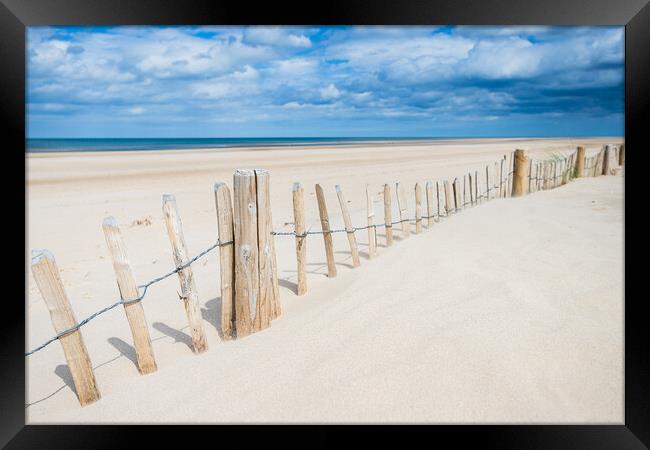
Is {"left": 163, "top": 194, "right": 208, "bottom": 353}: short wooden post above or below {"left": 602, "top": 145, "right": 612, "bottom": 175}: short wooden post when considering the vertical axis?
below

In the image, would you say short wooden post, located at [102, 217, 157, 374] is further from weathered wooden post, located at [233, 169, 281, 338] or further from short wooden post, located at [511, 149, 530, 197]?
short wooden post, located at [511, 149, 530, 197]

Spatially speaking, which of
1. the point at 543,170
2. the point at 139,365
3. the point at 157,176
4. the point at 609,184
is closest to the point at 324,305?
the point at 139,365

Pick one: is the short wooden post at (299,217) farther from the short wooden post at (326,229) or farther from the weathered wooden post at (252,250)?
the weathered wooden post at (252,250)

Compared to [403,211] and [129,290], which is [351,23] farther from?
[403,211]

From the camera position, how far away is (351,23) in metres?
2.53

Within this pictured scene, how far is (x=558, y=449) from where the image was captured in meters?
2.36

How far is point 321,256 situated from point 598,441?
3784 mm

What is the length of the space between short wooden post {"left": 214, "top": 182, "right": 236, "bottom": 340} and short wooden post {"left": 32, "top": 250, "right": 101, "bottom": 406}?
36.1 inches

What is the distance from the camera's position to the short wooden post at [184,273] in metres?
3.06

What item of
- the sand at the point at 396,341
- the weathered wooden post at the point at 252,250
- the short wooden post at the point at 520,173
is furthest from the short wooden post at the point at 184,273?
the short wooden post at the point at 520,173

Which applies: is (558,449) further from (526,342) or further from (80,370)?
(80,370)

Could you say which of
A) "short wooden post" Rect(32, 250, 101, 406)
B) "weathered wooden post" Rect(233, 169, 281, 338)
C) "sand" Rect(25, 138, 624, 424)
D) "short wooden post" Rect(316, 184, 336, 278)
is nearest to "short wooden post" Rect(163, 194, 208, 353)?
"sand" Rect(25, 138, 624, 424)

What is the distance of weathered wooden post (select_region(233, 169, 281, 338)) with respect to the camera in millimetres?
3350

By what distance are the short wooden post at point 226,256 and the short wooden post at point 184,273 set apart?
21cm
